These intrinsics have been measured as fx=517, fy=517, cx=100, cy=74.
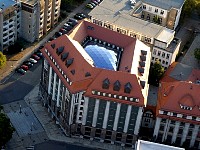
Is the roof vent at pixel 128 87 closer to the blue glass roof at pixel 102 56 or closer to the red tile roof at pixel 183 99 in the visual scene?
the red tile roof at pixel 183 99

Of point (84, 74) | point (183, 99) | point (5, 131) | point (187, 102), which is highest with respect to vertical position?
point (84, 74)

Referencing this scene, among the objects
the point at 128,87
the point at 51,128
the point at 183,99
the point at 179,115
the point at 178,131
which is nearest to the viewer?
the point at 128,87

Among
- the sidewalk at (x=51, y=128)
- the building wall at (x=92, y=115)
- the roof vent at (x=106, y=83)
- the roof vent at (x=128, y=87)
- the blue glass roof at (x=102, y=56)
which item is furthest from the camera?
the blue glass roof at (x=102, y=56)

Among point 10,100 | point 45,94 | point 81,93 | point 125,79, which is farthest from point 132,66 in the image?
point 10,100

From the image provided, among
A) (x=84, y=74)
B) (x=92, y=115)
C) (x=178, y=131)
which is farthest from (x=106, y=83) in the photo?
(x=178, y=131)

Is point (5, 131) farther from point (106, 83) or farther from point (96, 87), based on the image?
point (106, 83)

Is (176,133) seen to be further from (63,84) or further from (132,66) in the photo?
(63,84)

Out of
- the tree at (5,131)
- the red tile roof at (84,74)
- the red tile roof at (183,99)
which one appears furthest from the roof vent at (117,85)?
the tree at (5,131)

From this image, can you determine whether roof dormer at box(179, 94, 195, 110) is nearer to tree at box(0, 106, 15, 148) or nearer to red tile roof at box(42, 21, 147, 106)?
red tile roof at box(42, 21, 147, 106)
